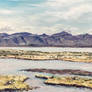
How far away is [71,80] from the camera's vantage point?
8825 cm

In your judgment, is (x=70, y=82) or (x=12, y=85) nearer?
(x=12, y=85)

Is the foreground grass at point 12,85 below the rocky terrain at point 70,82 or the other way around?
the other way around

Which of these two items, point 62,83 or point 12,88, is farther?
point 62,83

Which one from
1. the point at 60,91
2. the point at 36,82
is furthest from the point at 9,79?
the point at 60,91

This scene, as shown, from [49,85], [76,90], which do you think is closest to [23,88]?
[49,85]

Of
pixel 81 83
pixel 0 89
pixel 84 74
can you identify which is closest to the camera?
pixel 0 89

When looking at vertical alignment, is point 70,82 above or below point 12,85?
below

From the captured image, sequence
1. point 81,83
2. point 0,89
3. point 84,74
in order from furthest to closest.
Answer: point 84,74 → point 81,83 → point 0,89

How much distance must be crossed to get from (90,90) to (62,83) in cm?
1232

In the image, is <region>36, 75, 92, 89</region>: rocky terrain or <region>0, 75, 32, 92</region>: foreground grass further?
<region>36, 75, 92, 89</region>: rocky terrain

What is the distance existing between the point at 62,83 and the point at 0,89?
24538 mm

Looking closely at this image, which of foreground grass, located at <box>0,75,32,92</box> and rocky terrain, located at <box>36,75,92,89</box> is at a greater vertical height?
foreground grass, located at <box>0,75,32,92</box>

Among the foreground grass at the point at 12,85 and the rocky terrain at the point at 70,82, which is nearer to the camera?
the foreground grass at the point at 12,85

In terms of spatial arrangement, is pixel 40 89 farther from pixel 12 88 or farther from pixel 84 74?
pixel 84 74
